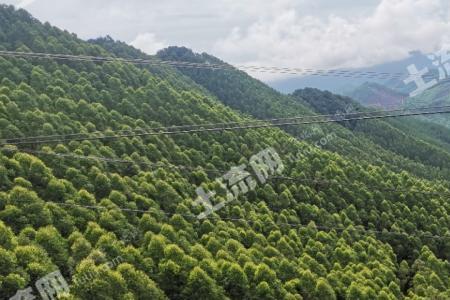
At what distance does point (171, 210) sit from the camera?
248 feet

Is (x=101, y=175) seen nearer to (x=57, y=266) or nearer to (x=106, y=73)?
(x=57, y=266)

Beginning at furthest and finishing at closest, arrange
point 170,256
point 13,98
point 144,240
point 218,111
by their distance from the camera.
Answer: point 218,111 < point 13,98 < point 144,240 < point 170,256

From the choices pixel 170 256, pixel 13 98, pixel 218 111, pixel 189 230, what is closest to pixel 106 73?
pixel 218 111

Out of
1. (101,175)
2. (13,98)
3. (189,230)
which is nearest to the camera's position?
(189,230)

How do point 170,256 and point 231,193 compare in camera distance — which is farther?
point 231,193

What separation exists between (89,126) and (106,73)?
147 feet

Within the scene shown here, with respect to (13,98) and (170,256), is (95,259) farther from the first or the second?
(13,98)

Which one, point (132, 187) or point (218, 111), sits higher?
point (218, 111)

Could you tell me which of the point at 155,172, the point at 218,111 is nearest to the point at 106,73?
the point at 218,111

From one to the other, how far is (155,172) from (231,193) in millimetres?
12863

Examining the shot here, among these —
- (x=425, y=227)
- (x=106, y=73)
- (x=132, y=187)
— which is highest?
(x=106, y=73)

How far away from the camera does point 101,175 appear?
7312cm

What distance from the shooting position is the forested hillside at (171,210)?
54.1m

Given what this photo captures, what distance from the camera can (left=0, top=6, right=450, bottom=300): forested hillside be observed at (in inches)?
2128
